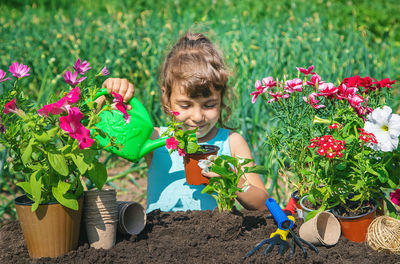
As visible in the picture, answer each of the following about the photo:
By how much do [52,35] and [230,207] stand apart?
124 inches

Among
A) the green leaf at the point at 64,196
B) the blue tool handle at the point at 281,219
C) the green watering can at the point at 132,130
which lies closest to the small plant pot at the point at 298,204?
the blue tool handle at the point at 281,219

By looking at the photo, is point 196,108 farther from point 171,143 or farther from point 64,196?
point 64,196

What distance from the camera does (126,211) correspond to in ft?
4.86

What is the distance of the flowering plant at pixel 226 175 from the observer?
1362 mm

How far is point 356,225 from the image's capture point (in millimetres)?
1333

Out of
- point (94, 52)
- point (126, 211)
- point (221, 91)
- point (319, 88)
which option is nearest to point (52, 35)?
point (94, 52)

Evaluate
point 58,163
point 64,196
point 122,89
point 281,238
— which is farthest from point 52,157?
point 281,238

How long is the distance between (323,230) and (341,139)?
28cm

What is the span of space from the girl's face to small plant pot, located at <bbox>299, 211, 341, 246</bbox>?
2.70 ft

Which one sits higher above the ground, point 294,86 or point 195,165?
point 294,86

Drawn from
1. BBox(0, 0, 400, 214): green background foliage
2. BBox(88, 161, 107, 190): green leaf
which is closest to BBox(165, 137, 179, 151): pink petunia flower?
BBox(88, 161, 107, 190): green leaf

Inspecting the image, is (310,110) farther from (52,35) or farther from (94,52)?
(52,35)

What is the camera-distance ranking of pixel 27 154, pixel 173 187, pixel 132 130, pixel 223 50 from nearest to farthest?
pixel 27 154 → pixel 132 130 → pixel 173 187 → pixel 223 50

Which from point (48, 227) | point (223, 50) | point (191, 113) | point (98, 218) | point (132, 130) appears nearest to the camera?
point (48, 227)
